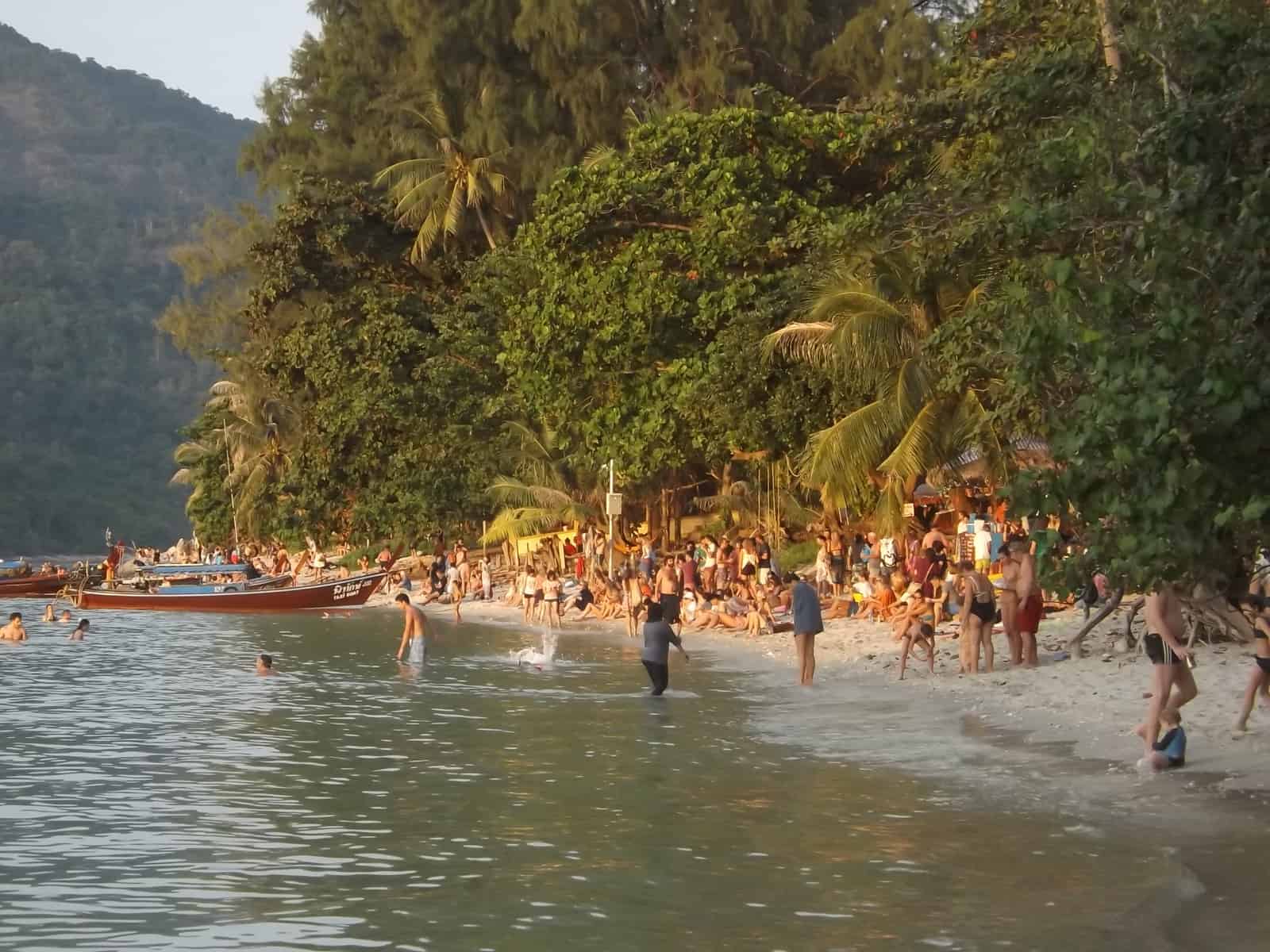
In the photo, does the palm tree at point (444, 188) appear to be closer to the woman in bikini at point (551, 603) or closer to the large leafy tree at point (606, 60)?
the large leafy tree at point (606, 60)

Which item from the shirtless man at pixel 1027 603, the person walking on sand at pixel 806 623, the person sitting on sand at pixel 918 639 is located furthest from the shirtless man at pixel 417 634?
the shirtless man at pixel 1027 603

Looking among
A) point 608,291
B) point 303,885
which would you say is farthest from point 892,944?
point 608,291

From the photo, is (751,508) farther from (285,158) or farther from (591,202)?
(285,158)

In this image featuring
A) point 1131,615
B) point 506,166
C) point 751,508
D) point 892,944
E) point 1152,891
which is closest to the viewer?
point 892,944

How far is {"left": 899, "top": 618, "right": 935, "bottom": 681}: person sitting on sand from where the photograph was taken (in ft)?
69.3

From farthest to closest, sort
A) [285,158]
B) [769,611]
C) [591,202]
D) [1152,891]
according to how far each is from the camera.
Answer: [285,158], [591,202], [769,611], [1152,891]

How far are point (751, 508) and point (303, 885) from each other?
3014 centimetres

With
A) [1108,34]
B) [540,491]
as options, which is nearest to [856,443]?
[1108,34]

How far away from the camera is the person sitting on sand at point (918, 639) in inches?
832

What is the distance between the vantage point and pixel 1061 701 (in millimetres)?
17453

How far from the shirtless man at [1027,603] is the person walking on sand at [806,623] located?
2.41 meters

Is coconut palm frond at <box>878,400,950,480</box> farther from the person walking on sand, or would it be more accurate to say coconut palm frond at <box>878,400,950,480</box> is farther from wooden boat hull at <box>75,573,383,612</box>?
wooden boat hull at <box>75,573,383,612</box>

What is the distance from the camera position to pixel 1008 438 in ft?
82.8

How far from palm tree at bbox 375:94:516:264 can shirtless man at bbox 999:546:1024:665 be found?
30.3 meters
